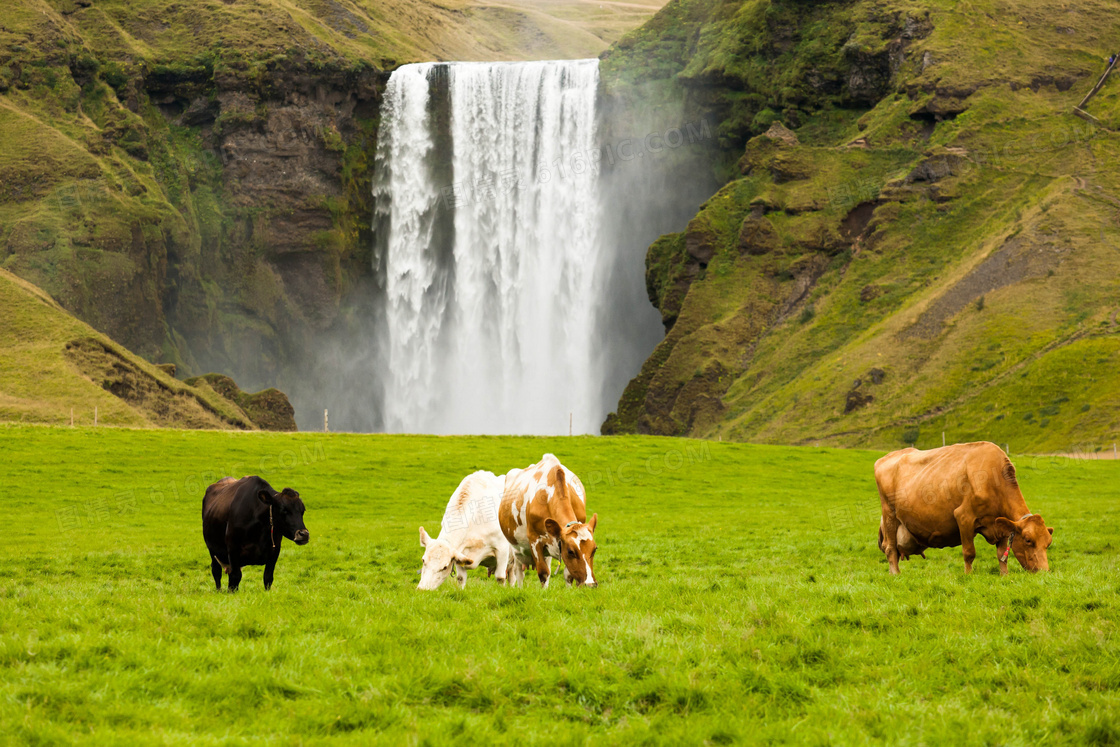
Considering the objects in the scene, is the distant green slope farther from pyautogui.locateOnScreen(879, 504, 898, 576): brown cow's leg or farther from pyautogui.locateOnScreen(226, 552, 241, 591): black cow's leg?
pyautogui.locateOnScreen(879, 504, 898, 576): brown cow's leg

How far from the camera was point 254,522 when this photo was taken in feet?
48.8

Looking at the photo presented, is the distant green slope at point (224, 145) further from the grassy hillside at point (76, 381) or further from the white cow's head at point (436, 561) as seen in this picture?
the white cow's head at point (436, 561)

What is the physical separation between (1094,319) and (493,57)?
482 feet

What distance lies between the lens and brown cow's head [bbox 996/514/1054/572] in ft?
47.3

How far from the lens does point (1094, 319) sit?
64.1 metres

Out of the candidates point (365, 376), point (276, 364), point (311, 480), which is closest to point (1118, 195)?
point (311, 480)

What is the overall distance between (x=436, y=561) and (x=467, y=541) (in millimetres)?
687

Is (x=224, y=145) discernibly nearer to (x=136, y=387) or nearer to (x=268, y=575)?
(x=136, y=387)

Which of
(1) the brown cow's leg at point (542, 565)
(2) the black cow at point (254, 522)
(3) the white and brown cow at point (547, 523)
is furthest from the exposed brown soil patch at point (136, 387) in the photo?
(1) the brown cow's leg at point (542, 565)

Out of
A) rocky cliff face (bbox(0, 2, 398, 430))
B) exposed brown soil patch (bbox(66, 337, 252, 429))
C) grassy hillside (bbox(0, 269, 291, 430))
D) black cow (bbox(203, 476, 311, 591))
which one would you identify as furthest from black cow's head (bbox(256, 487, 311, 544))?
rocky cliff face (bbox(0, 2, 398, 430))

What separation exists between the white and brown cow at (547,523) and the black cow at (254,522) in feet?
11.1

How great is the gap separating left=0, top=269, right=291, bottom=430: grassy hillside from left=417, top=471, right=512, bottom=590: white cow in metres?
48.8

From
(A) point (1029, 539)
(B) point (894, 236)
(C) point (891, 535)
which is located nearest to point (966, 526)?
(A) point (1029, 539)

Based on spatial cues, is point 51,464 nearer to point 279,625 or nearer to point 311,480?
point 311,480
